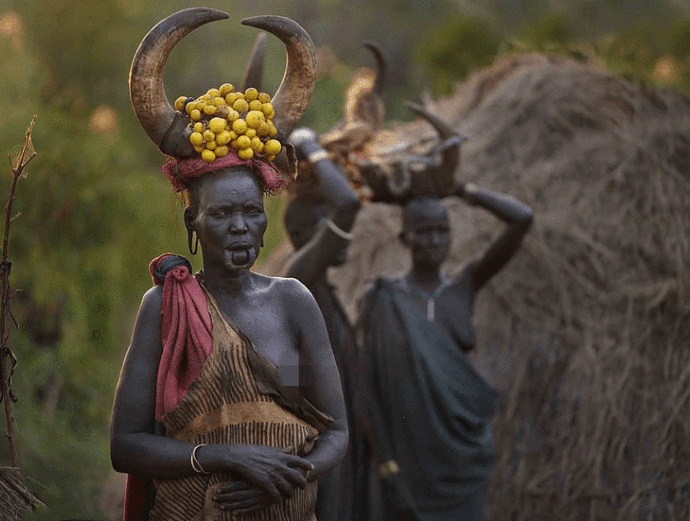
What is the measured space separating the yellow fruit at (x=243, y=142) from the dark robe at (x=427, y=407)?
112 inches

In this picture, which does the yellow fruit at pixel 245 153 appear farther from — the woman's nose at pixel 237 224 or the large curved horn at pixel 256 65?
the large curved horn at pixel 256 65

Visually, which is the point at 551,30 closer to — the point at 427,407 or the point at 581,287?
the point at 581,287

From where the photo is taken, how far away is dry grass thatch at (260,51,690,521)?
640 cm

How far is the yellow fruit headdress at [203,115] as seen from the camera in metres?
2.73

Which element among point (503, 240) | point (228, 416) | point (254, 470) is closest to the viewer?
point (254, 470)

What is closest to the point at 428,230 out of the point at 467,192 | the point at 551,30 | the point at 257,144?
the point at 467,192

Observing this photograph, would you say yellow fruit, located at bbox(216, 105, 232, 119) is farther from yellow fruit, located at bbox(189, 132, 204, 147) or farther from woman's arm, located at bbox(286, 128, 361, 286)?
woman's arm, located at bbox(286, 128, 361, 286)

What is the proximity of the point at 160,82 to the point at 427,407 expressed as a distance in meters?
3.08

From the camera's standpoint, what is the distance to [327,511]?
13.7ft

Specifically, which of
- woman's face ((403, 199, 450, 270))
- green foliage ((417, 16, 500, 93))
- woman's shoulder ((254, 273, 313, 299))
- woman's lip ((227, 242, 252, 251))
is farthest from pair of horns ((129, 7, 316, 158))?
green foliage ((417, 16, 500, 93))

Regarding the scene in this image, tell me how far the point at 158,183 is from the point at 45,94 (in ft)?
3.75

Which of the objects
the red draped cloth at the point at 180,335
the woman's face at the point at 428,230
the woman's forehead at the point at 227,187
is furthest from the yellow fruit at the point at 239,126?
the woman's face at the point at 428,230

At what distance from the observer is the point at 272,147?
2.80 metres

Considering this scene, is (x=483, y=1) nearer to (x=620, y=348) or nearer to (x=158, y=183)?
(x=158, y=183)
